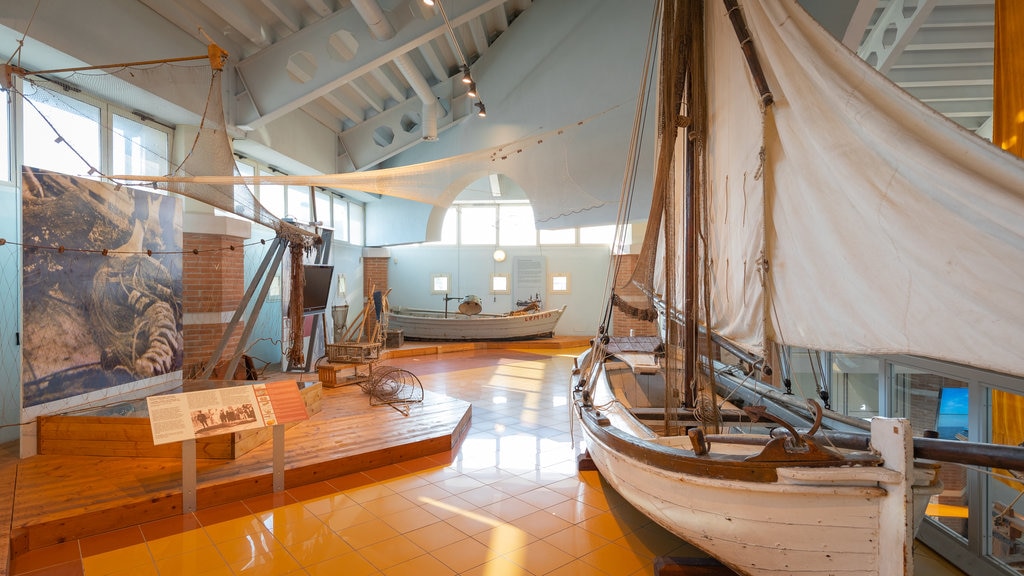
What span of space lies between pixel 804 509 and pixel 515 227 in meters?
12.0

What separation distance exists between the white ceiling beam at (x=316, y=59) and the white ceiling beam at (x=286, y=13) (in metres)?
0.12

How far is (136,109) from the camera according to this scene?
5.61m

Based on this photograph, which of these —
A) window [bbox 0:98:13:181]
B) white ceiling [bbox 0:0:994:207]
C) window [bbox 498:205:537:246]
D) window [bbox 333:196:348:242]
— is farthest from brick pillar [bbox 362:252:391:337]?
window [bbox 0:98:13:181]

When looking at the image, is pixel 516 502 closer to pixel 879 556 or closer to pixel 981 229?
pixel 879 556

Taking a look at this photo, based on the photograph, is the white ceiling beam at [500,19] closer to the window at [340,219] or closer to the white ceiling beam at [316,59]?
the white ceiling beam at [316,59]

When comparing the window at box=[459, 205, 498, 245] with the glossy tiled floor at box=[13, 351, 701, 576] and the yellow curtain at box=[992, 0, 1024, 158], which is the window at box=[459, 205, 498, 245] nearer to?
the glossy tiled floor at box=[13, 351, 701, 576]

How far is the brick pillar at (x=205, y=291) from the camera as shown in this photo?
621 centimetres

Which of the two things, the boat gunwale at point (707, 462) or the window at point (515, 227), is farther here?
the window at point (515, 227)

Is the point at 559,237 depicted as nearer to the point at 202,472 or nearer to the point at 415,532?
the point at 202,472

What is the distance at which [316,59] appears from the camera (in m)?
6.54

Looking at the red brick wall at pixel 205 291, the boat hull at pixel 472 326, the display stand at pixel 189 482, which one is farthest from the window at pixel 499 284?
the display stand at pixel 189 482


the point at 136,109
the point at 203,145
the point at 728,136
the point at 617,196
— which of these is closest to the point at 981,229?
the point at 728,136

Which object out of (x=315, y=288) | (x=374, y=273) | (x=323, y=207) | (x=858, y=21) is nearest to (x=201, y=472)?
(x=315, y=288)

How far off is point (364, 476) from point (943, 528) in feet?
12.5
